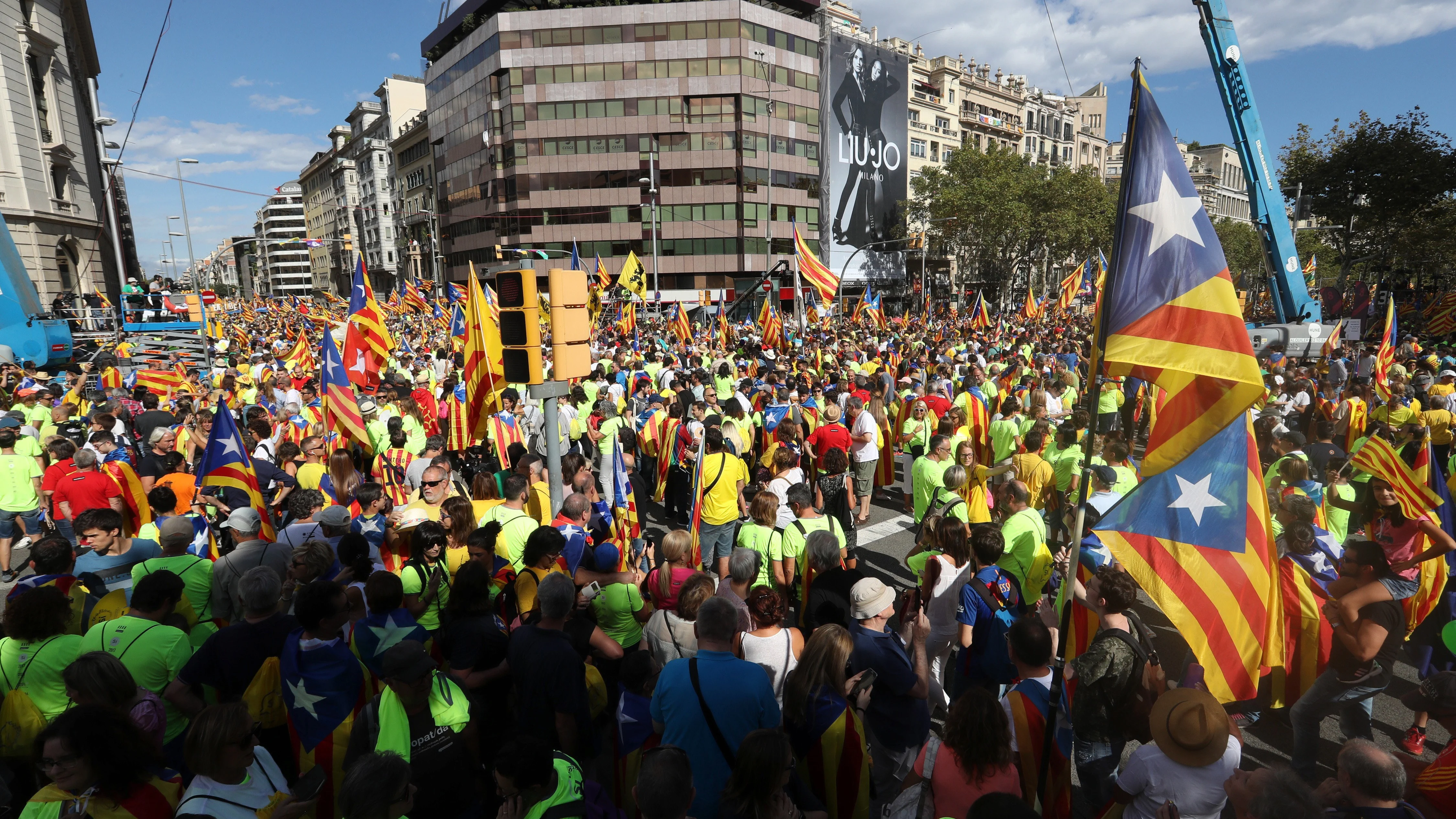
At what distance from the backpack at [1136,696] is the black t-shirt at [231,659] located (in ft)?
13.1

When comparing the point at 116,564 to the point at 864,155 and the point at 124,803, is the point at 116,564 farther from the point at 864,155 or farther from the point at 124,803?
the point at 864,155

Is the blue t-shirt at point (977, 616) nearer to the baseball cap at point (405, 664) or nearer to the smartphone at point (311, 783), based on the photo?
the baseball cap at point (405, 664)

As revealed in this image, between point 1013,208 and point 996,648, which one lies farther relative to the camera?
point 1013,208

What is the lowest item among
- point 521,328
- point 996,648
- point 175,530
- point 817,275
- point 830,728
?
point 996,648

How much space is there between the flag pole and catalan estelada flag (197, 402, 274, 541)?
19.8 feet

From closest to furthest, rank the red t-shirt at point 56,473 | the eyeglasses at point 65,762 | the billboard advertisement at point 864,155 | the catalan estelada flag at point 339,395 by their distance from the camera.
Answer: the eyeglasses at point 65,762 < the red t-shirt at point 56,473 < the catalan estelada flag at point 339,395 < the billboard advertisement at point 864,155

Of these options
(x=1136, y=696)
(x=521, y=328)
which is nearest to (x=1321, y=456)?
(x=1136, y=696)

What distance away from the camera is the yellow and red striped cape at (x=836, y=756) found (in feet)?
10.5

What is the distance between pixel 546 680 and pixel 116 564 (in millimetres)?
3290

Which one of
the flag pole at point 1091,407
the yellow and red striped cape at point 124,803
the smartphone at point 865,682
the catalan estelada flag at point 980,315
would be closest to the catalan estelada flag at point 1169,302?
the flag pole at point 1091,407

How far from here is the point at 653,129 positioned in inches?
1991

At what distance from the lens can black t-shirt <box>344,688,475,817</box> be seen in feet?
9.85

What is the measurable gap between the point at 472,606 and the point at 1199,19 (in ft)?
71.7

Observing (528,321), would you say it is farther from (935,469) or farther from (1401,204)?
(1401,204)
